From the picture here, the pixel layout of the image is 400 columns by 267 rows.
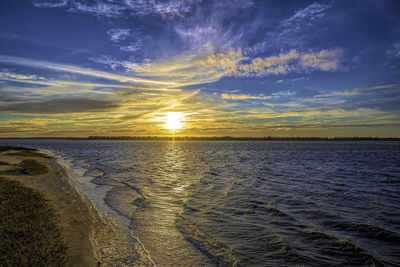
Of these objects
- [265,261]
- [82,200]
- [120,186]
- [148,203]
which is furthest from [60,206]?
[265,261]

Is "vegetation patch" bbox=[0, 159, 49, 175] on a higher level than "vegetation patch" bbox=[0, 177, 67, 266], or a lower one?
lower

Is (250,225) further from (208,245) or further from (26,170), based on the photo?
(26,170)

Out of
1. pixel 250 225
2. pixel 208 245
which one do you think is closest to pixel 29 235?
pixel 208 245

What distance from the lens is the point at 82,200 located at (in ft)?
49.0

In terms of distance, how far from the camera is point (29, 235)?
7.86 meters

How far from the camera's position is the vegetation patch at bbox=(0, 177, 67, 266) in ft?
21.2

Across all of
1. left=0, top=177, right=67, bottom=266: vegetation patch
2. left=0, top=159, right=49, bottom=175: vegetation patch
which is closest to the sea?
left=0, top=177, right=67, bottom=266: vegetation patch

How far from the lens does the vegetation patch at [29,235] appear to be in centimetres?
647

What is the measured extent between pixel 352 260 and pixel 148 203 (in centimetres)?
1143

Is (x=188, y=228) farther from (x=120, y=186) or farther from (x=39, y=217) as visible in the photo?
(x=120, y=186)

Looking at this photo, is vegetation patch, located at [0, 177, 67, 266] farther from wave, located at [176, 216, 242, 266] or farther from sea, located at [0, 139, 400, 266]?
wave, located at [176, 216, 242, 266]

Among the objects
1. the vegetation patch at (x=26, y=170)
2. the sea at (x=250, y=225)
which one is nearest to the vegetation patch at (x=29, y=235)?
the sea at (x=250, y=225)

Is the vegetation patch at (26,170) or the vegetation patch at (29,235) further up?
the vegetation patch at (29,235)

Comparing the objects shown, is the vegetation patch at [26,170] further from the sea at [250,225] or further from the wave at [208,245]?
the wave at [208,245]
